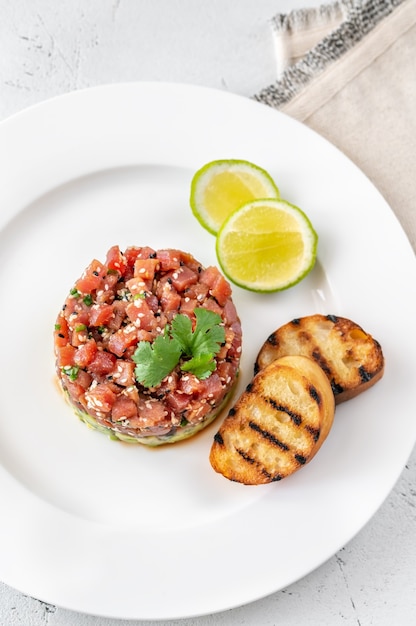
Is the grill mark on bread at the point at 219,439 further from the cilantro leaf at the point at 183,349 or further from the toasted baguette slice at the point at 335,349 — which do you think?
the toasted baguette slice at the point at 335,349

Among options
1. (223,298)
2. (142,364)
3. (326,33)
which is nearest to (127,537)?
(142,364)

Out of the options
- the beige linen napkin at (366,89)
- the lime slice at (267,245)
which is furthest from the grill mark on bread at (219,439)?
the beige linen napkin at (366,89)

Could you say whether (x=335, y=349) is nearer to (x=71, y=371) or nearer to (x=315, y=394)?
(x=315, y=394)

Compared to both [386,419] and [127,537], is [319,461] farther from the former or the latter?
Result: [127,537]

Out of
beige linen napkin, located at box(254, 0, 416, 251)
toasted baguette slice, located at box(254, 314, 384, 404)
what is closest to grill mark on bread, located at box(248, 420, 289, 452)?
toasted baguette slice, located at box(254, 314, 384, 404)

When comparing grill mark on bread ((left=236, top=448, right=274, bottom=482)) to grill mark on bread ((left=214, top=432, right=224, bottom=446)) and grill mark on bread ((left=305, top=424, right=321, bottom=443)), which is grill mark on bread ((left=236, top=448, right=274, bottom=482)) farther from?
grill mark on bread ((left=305, top=424, right=321, bottom=443))

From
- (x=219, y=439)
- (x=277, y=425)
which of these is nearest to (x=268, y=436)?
(x=277, y=425)
